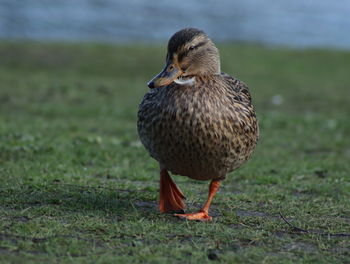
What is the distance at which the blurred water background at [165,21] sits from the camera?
2059 cm

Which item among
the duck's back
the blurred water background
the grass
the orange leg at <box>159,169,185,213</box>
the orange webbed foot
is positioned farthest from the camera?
the blurred water background

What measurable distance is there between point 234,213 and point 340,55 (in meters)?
11.8

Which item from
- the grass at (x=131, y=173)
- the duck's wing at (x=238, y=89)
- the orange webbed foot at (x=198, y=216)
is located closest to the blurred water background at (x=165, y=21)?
the grass at (x=131, y=173)

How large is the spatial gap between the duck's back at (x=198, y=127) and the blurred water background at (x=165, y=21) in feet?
45.9

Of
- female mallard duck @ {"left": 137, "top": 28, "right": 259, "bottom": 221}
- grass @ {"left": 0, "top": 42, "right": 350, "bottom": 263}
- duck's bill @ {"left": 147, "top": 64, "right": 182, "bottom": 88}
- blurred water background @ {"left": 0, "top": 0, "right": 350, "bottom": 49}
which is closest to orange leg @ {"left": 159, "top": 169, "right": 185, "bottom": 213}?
female mallard duck @ {"left": 137, "top": 28, "right": 259, "bottom": 221}

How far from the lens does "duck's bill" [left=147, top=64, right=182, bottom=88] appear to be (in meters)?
4.88

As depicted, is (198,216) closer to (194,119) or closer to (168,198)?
(168,198)

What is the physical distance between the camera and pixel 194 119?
15.8 ft

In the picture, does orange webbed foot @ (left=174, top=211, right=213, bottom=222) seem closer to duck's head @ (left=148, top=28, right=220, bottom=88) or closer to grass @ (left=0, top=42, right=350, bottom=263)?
grass @ (left=0, top=42, right=350, bottom=263)

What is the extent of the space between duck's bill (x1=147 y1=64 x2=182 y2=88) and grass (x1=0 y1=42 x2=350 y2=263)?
0.97 metres

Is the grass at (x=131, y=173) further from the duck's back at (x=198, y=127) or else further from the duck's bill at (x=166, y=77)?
the duck's bill at (x=166, y=77)

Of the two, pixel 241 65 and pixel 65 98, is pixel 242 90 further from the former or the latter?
pixel 241 65

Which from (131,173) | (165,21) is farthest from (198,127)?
(165,21)

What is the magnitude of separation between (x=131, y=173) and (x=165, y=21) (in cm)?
1671
